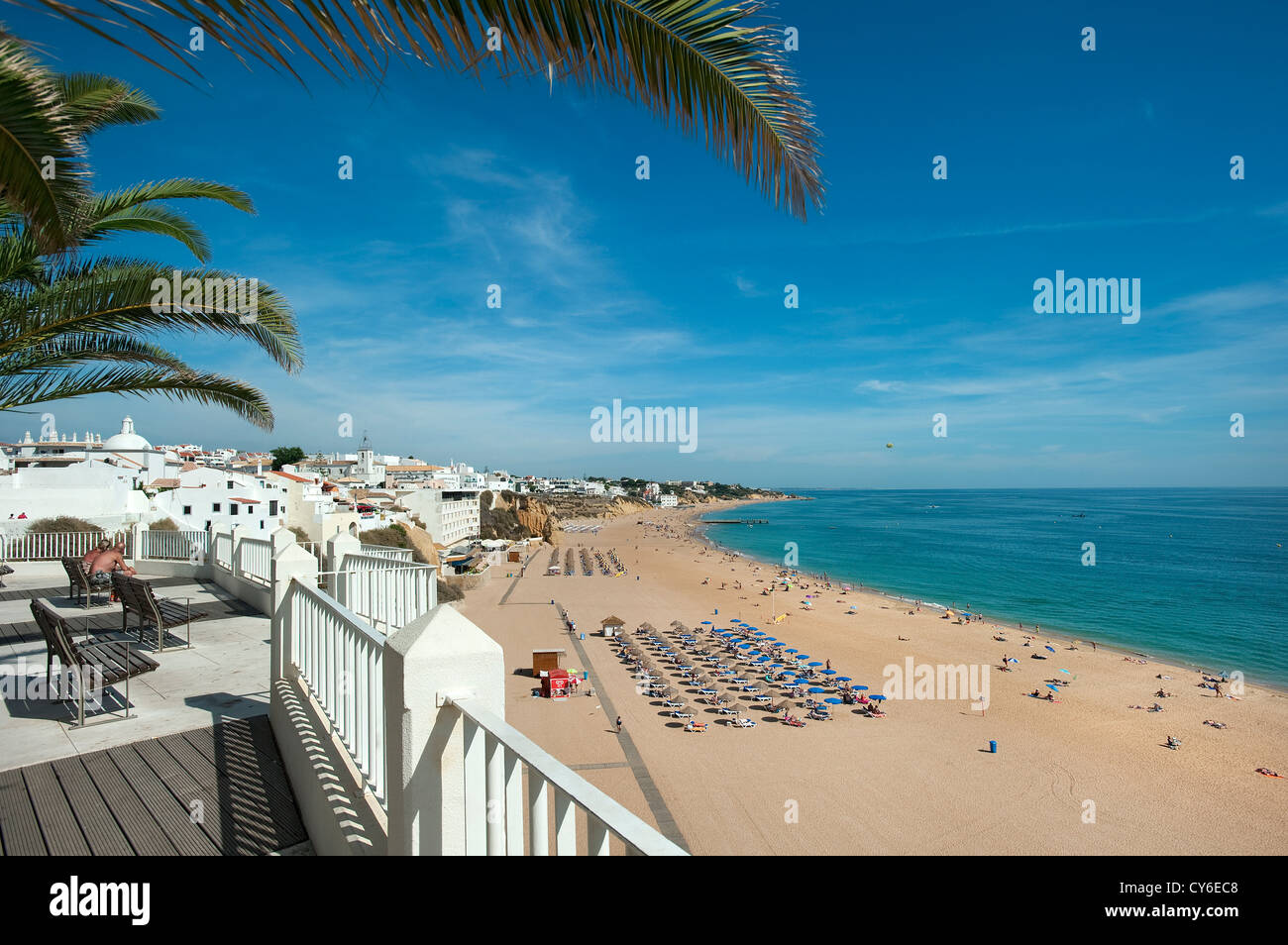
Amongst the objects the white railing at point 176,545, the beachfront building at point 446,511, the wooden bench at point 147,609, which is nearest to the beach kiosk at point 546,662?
the white railing at point 176,545

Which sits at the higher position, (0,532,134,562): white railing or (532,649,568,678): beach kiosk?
(0,532,134,562): white railing

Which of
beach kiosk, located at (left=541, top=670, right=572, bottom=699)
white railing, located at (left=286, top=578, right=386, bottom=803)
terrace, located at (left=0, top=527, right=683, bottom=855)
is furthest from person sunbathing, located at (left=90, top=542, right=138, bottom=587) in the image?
beach kiosk, located at (left=541, top=670, right=572, bottom=699)

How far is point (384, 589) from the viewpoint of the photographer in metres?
6.93

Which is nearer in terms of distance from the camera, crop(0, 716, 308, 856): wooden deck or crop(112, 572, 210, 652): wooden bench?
crop(0, 716, 308, 856): wooden deck

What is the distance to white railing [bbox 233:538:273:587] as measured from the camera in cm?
940

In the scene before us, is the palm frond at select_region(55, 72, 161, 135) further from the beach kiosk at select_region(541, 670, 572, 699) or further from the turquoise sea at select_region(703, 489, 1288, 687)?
the turquoise sea at select_region(703, 489, 1288, 687)

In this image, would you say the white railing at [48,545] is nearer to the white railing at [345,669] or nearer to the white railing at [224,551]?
the white railing at [224,551]

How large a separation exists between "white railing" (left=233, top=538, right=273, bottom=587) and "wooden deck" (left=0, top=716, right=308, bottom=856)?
204 inches

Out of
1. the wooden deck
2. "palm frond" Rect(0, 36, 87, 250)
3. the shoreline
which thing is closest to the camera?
"palm frond" Rect(0, 36, 87, 250)

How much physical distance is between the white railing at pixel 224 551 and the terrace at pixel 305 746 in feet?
9.78

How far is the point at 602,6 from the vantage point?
2469 mm
